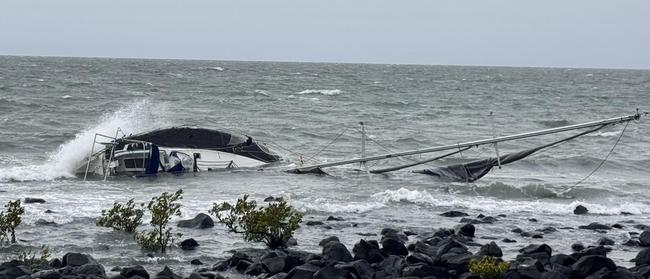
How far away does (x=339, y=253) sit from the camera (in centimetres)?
1588

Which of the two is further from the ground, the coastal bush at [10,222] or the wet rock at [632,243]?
the coastal bush at [10,222]

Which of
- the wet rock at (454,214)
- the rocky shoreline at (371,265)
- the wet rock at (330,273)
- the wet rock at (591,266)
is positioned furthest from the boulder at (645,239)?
the wet rock at (330,273)

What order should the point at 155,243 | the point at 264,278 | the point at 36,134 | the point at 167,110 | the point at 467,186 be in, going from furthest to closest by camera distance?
the point at 167,110 → the point at 36,134 → the point at 467,186 → the point at 155,243 → the point at 264,278

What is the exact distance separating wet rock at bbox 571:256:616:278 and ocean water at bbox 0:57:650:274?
3206mm

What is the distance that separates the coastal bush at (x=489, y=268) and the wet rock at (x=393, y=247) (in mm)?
2726

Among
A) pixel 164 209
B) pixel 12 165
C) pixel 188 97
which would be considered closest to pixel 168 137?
pixel 12 165

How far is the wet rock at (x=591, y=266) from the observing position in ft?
48.2

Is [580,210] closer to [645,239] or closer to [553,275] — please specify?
[645,239]

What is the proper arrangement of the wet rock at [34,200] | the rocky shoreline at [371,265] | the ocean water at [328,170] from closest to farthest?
the rocky shoreline at [371,265] → the ocean water at [328,170] → the wet rock at [34,200]

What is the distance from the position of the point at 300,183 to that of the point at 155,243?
12921mm

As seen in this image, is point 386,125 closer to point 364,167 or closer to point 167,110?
point 167,110

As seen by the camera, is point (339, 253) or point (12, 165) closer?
point (339, 253)

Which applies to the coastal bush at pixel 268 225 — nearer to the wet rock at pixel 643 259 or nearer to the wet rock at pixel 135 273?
the wet rock at pixel 135 273

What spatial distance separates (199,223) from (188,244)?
256 cm
